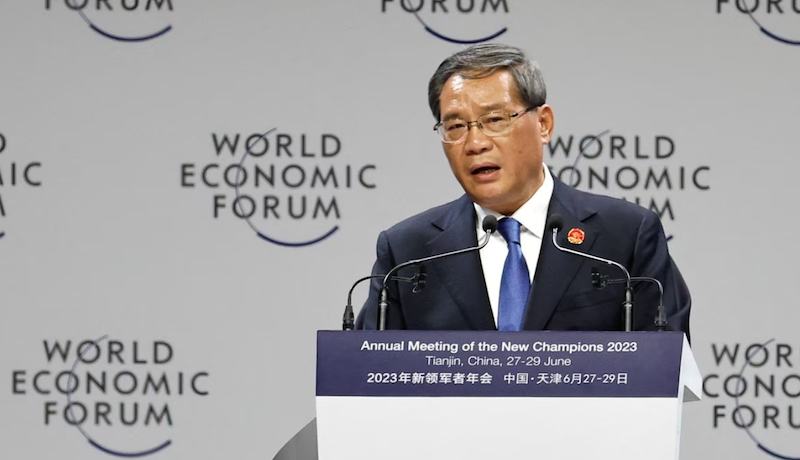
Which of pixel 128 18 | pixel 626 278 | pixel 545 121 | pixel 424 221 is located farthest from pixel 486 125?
pixel 128 18

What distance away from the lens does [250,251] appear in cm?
445

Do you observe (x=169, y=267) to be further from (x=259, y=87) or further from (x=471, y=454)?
(x=471, y=454)

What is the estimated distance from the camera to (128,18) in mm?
4523

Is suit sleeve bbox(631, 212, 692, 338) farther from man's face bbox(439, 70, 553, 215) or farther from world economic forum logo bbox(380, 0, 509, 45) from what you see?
world economic forum logo bbox(380, 0, 509, 45)

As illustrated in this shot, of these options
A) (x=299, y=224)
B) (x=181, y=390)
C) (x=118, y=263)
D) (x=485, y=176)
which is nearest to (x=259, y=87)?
(x=299, y=224)

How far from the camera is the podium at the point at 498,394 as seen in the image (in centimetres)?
233

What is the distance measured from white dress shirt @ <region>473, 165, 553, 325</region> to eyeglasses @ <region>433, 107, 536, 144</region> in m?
0.20

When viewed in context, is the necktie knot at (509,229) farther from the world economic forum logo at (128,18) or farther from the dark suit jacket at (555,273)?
the world economic forum logo at (128,18)

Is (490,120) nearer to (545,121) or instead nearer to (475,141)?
(475,141)

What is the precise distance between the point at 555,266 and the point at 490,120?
382mm

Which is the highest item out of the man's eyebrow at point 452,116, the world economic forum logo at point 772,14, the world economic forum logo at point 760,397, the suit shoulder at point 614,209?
the world economic forum logo at point 772,14

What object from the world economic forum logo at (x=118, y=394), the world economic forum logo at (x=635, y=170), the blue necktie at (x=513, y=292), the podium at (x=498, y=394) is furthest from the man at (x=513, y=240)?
the world economic forum logo at (x=118, y=394)

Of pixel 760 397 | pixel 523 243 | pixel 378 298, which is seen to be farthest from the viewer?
pixel 760 397

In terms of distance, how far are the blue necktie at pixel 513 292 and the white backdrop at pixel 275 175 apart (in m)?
1.30
